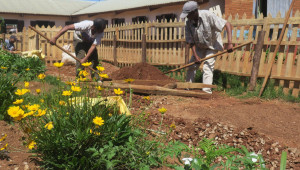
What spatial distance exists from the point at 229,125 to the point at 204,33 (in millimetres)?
2411

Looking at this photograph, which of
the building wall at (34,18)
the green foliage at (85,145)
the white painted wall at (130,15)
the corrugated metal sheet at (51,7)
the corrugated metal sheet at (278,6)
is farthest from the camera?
the building wall at (34,18)

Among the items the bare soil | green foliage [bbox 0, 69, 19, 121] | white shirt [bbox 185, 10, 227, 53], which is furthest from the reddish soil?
green foliage [bbox 0, 69, 19, 121]

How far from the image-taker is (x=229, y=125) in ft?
12.3

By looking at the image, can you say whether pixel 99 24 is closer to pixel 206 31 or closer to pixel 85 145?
pixel 206 31

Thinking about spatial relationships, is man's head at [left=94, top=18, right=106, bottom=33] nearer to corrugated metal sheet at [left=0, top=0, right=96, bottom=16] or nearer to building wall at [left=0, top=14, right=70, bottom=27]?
corrugated metal sheet at [left=0, top=0, right=96, bottom=16]

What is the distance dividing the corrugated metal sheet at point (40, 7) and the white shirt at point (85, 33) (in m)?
19.1

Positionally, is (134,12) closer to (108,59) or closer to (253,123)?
(108,59)

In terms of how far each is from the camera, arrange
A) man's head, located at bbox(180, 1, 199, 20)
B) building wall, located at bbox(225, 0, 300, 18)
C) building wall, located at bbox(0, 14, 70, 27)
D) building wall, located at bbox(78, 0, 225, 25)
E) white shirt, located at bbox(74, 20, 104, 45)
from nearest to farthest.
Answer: man's head, located at bbox(180, 1, 199, 20), white shirt, located at bbox(74, 20, 104, 45), building wall, located at bbox(225, 0, 300, 18), building wall, located at bbox(78, 0, 225, 25), building wall, located at bbox(0, 14, 70, 27)

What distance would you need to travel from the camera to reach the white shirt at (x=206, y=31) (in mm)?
5484

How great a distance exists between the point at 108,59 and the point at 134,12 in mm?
7563

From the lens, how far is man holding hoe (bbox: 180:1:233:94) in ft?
17.9

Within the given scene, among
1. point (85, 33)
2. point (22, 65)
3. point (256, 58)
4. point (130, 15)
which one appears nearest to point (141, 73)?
point (85, 33)

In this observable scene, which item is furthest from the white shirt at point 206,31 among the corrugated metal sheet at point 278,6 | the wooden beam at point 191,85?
the corrugated metal sheet at point 278,6

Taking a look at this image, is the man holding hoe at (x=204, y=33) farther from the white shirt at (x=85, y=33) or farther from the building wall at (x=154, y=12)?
the building wall at (x=154, y=12)
